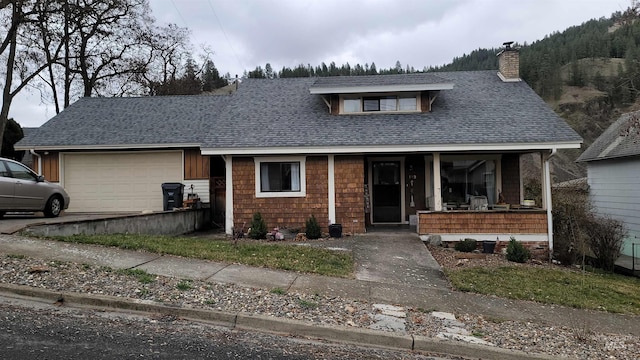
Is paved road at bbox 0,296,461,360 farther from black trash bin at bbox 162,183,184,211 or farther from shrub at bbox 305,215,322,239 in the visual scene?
black trash bin at bbox 162,183,184,211

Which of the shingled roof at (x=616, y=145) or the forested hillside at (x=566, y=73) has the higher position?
the forested hillside at (x=566, y=73)

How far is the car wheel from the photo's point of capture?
1121 cm

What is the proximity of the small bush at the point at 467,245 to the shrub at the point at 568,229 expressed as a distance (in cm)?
245

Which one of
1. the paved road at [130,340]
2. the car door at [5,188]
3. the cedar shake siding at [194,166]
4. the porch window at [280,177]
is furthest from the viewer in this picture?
the cedar shake siding at [194,166]

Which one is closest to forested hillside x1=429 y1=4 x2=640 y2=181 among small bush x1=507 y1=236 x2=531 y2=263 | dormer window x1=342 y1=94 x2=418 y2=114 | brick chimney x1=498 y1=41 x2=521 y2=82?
brick chimney x1=498 y1=41 x2=521 y2=82

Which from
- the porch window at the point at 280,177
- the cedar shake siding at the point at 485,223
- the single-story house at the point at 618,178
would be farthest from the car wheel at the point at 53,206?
the single-story house at the point at 618,178

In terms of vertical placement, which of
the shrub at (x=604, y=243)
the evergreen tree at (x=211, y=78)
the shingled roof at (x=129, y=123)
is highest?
Result: the evergreen tree at (x=211, y=78)

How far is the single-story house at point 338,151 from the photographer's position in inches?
504

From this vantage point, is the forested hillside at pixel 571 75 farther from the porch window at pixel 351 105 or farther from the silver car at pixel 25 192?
the silver car at pixel 25 192

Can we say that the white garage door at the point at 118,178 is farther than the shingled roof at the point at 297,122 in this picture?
Yes

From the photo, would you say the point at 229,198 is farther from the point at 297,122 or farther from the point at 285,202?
the point at 297,122

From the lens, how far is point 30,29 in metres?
23.3

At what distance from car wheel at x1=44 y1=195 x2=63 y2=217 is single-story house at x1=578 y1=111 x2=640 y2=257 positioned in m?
17.9

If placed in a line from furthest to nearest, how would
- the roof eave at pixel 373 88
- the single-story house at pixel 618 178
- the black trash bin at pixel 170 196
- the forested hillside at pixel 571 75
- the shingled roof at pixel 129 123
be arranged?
the forested hillside at pixel 571 75 < the single-story house at pixel 618 178 < the shingled roof at pixel 129 123 < the black trash bin at pixel 170 196 < the roof eave at pixel 373 88
